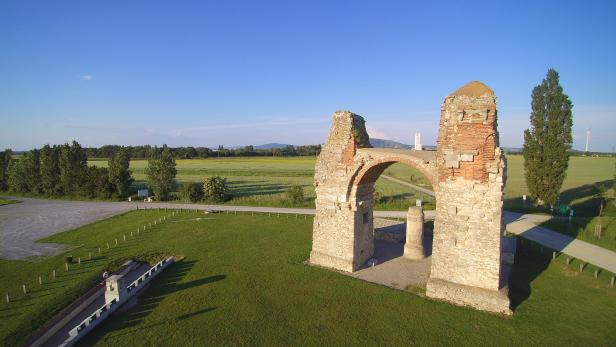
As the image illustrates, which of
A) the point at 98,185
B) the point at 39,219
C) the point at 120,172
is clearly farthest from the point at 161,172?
the point at 39,219

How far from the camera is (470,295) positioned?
12617 millimetres

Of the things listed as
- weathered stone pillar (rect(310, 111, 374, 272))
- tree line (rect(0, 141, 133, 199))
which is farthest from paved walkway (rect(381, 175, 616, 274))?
tree line (rect(0, 141, 133, 199))

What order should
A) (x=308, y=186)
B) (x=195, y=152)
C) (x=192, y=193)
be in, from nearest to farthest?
1. (x=192, y=193)
2. (x=308, y=186)
3. (x=195, y=152)

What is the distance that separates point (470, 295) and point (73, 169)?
48.6 m

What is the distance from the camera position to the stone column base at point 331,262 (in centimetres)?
1606

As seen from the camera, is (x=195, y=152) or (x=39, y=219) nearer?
(x=39, y=219)

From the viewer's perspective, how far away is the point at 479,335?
1081cm

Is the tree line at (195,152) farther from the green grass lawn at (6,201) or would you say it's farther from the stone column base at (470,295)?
the stone column base at (470,295)

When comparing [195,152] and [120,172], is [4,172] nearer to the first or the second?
[120,172]

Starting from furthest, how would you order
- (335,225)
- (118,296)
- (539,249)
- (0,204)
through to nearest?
1. (0,204)
2. (539,249)
3. (335,225)
4. (118,296)

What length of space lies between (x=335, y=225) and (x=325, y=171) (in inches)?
110

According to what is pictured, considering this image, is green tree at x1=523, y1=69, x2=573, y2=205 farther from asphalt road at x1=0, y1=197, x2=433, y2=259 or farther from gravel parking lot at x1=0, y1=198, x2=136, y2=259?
gravel parking lot at x1=0, y1=198, x2=136, y2=259

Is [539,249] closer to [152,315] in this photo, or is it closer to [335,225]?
[335,225]

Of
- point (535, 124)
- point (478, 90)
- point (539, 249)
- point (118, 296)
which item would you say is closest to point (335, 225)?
point (478, 90)
